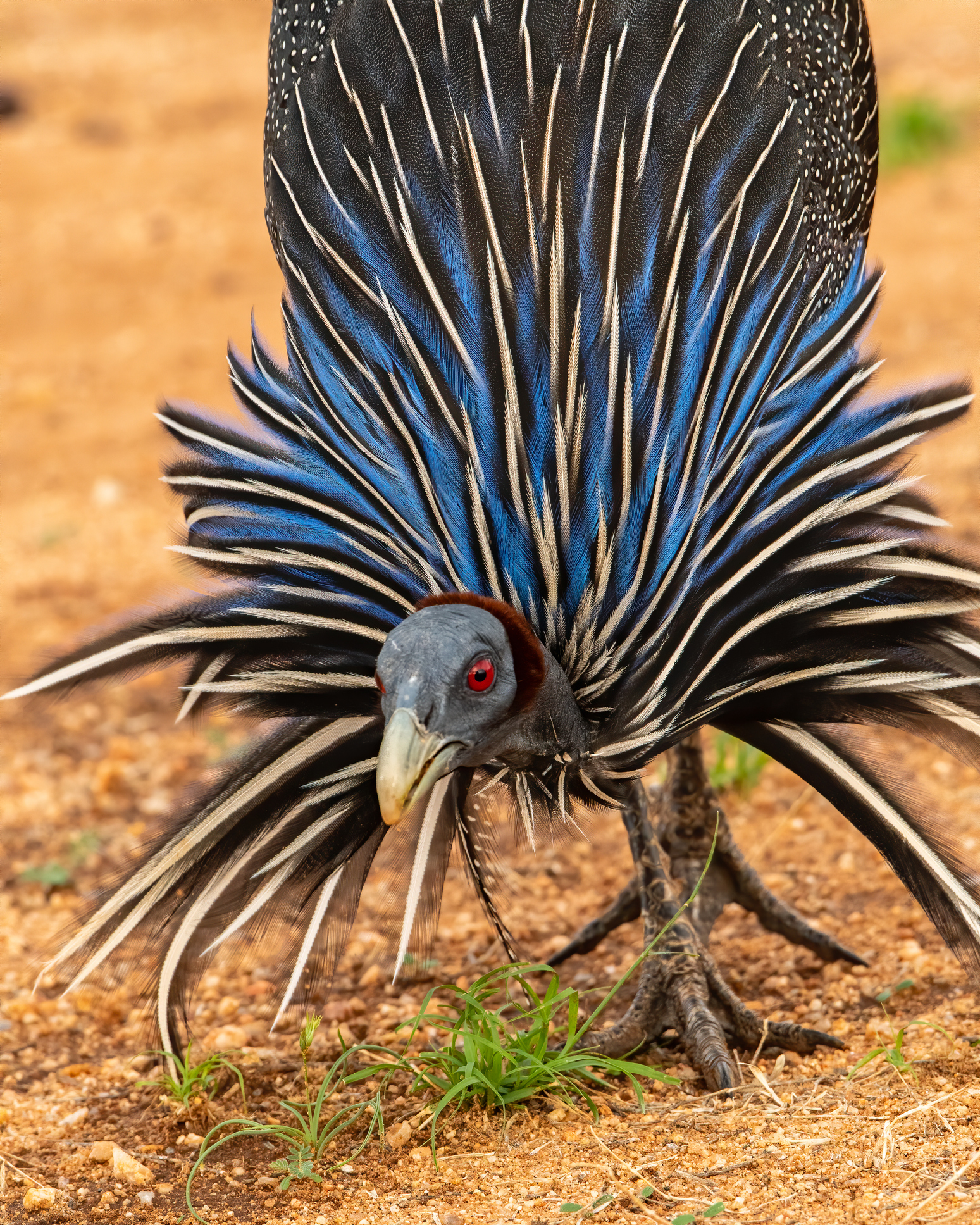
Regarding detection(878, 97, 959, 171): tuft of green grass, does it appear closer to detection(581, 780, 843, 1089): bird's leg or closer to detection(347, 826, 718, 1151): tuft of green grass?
detection(581, 780, 843, 1089): bird's leg

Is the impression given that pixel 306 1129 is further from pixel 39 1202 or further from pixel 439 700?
pixel 439 700

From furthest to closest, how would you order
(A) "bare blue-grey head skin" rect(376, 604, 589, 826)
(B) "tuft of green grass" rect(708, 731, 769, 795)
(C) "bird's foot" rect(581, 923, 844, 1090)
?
(B) "tuft of green grass" rect(708, 731, 769, 795), (C) "bird's foot" rect(581, 923, 844, 1090), (A) "bare blue-grey head skin" rect(376, 604, 589, 826)

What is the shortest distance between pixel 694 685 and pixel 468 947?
1.44 meters

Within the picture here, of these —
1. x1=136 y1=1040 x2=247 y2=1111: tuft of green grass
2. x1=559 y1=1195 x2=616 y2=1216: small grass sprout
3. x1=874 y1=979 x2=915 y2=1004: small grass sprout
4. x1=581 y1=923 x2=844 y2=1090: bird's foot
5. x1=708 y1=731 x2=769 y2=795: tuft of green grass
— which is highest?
x1=708 y1=731 x2=769 y2=795: tuft of green grass

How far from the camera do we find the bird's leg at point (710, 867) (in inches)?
144

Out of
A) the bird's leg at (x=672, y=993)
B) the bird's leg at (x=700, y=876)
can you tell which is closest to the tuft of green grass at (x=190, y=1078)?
the bird's leg at (x=672, y=993)

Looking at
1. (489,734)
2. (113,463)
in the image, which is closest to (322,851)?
(489,734)

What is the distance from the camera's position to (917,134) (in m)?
10.0

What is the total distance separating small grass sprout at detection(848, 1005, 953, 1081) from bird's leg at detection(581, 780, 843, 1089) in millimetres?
136

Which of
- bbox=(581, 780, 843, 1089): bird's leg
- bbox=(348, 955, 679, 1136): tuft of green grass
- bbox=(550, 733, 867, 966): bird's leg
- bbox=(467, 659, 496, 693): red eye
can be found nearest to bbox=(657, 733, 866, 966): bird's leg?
bbox=(550, 733, 867, 966): bird's leg

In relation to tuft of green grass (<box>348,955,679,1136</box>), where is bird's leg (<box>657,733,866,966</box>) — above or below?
above

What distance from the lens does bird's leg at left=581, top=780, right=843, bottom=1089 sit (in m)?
3.22

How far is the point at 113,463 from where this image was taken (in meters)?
8.36

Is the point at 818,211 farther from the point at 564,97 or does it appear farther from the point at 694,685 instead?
the point at 694,685
